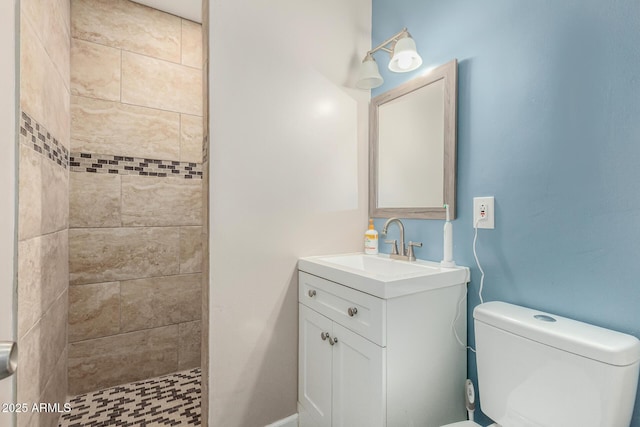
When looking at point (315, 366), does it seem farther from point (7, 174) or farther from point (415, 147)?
point (7, 174)

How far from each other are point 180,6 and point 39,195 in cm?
160

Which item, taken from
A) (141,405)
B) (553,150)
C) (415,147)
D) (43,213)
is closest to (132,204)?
(43,213)

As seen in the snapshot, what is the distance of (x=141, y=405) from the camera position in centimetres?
180

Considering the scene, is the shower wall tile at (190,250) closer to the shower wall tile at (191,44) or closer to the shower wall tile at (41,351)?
the shower wall tile at (41,351)

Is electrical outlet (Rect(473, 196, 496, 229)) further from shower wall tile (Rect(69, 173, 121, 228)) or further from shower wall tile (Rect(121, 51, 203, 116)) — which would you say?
shower wall tile (Rect(69, 173, 121, 228))

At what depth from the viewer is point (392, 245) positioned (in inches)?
64.3

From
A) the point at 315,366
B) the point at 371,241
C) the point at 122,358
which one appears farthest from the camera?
the point at 122,358

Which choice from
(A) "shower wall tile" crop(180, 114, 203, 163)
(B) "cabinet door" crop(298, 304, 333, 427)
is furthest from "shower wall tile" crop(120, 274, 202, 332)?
(B) "cabinet door" crop(298, 304, 333, 427)

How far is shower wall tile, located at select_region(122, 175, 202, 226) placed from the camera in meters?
2.04

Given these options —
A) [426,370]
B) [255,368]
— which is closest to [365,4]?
[426,370]

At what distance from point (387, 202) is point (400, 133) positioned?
0.38m

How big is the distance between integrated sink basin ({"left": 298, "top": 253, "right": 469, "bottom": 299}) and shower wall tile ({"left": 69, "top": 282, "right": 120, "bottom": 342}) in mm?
1360

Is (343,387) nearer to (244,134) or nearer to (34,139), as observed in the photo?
(244,134)

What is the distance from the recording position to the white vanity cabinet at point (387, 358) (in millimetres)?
1045
